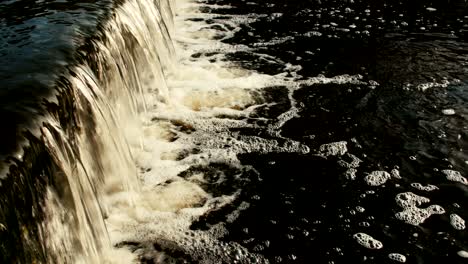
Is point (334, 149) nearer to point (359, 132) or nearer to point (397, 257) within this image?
point (359, 132)

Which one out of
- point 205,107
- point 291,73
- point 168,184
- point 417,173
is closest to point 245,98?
point 205,107

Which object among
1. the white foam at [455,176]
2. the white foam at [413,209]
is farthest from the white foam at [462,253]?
the white foam at [455,176]

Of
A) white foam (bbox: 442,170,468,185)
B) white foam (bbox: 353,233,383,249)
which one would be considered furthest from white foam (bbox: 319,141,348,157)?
white foam (bbox: 353,233,383,249)

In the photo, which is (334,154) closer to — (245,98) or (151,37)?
(245,98)

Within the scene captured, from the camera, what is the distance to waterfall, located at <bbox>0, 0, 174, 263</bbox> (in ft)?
10.1

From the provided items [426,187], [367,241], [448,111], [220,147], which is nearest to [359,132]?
[426,187]

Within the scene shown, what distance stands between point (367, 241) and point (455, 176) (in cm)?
146

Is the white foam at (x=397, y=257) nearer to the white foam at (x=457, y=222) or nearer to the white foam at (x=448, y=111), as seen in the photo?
the white foam at (x=457, y=222)

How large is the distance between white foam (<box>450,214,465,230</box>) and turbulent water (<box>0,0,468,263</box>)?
3 centimetres

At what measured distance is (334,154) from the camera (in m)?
5.20

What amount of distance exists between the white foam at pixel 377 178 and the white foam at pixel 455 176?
60 cm

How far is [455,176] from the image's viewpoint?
188 inches

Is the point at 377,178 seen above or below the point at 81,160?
below

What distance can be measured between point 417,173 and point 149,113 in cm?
A: 347
